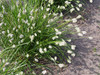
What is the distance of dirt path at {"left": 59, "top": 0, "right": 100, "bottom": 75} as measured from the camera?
2.26 m

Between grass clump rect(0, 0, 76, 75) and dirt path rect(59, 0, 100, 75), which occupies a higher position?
grass clump rect(0, 0, 76, 75)

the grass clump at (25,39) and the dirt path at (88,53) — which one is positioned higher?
the grass clump at (25,39)

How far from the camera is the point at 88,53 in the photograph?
2.57m

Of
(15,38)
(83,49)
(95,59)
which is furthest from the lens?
(83,49)

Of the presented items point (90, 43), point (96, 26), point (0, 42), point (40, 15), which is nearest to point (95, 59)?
point (90, 43)

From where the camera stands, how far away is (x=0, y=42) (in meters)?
2.14

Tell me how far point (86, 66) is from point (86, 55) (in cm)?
27

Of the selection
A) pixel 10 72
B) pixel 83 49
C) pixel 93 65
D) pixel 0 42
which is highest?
pixel 0 42

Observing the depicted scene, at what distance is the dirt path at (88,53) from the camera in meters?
2.26

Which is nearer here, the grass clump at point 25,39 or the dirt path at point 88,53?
the grass clump at point 25,39

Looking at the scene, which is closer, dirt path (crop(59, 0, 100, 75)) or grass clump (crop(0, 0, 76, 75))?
grass clump (crop(0, 0, 76, 75))

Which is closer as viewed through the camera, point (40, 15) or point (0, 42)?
point (0, 42)

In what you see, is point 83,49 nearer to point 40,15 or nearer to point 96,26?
point 96,26

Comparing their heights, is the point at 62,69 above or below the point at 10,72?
below
